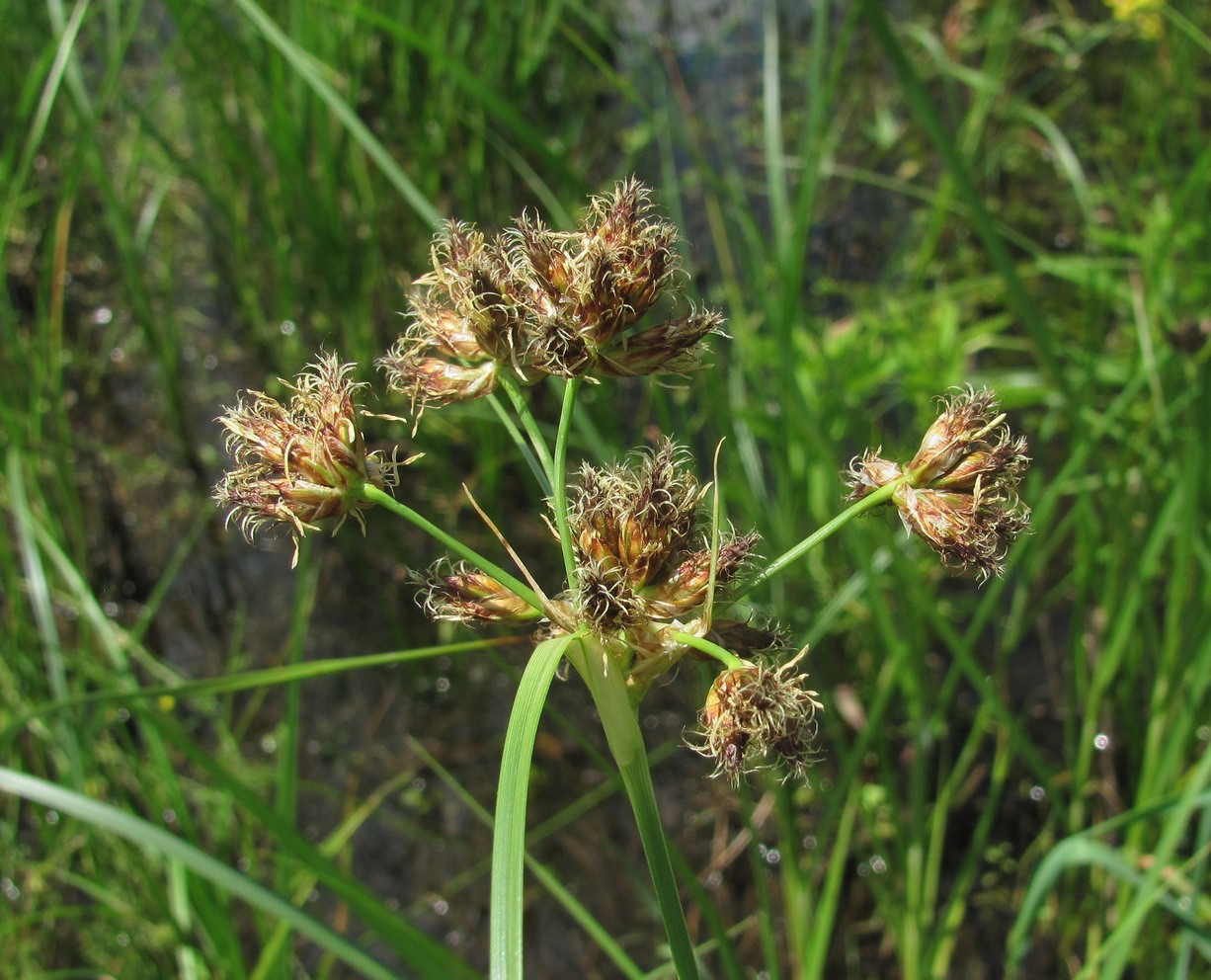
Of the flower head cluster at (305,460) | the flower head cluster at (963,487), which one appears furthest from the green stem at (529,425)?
the flower head cluster at (963,487)

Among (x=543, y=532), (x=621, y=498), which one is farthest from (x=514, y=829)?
(x=543, y=532)

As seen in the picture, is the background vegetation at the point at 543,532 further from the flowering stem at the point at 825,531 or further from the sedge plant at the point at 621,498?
the flowering stem at the point at 825,531

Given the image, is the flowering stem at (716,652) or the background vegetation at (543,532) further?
the background vegetation at (543,532)

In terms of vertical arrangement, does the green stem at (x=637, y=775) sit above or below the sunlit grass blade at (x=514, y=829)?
below

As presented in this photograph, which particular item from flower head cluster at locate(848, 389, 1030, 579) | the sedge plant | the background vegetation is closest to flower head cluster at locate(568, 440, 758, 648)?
the sedge plant

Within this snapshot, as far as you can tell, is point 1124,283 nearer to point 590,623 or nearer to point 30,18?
point 590,623

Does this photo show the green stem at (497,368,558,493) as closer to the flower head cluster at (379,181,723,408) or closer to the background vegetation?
the flower head cluster at (379,181,723,408)

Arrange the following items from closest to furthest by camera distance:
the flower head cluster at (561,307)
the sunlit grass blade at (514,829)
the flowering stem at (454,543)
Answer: the sunlit grass blade at (514,829) → the flowering stem at (454,543) → the flower head cluster at (561,307)
